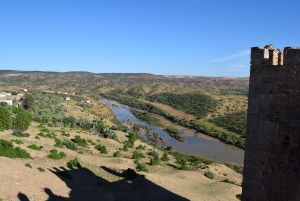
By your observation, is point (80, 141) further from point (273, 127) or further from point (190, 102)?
point (190, 102)

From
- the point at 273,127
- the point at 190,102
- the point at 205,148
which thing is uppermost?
the point at 273,127

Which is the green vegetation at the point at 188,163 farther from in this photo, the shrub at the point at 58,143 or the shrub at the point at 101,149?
the shrub at the point at 58,143

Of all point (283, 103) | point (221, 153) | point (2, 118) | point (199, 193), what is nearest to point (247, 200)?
point (283, 103)

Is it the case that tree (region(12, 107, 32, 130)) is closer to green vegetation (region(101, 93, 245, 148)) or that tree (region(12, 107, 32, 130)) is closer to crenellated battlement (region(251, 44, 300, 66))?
crenellated battlement (region(251, 44, 300, 66))

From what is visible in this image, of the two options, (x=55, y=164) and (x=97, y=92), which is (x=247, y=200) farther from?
(x=97, y=92)

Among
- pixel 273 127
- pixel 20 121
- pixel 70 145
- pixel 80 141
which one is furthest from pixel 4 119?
pixel 273 127
